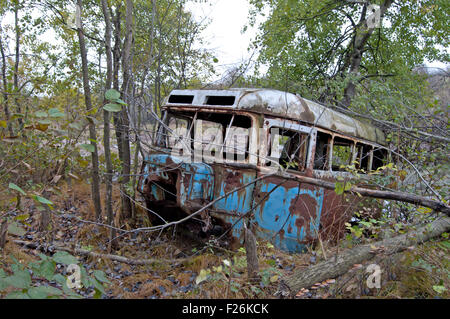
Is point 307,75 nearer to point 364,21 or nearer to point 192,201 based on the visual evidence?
Answer: point 364,21

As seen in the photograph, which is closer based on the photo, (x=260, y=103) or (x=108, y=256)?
(x=260, y=103)

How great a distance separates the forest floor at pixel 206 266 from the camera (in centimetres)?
327

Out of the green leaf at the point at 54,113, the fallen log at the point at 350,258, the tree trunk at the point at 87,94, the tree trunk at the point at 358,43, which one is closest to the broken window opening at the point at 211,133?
the tree trunk at the point at 87,94

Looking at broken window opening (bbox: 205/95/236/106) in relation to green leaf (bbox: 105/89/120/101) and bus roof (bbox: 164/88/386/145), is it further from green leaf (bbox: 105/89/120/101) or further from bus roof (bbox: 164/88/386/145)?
green leaf (bbox: 105/89/120/101)

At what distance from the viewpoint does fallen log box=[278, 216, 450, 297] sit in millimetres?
3301

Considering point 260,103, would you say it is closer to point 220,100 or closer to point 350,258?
point 220,100

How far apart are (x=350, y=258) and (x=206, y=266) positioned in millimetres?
1948

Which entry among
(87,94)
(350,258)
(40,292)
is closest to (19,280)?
(40,292)

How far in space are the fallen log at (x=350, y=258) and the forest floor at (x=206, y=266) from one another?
8 centimetres

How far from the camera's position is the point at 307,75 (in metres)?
10.9

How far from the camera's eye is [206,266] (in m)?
4.57

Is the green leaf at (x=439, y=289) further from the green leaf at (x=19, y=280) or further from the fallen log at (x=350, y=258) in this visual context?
the green leaf at (x=19, y=280)

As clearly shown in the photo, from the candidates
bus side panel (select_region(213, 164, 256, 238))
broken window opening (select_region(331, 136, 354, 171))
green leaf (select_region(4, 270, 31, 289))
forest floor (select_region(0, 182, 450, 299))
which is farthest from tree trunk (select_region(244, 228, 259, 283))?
broken window opening (select_region(331, 136, 354, 171))
